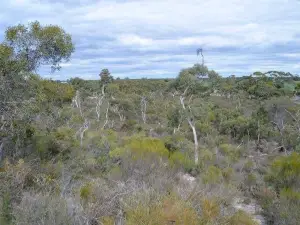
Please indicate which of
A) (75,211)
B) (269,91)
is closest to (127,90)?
(269,91)

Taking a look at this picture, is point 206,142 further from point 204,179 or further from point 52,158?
point 52,158

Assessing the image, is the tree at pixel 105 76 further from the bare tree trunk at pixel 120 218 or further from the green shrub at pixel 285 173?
A: the bare tree trunk at pixel 120 218

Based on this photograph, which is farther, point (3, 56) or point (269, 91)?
point (269, 91)

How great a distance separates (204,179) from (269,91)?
115ft

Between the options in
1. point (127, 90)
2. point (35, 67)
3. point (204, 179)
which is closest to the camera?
point (35, 67)

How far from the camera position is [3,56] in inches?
455

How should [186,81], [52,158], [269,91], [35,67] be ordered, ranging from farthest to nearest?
[269,91], [186,81], [52,158], [35,67]

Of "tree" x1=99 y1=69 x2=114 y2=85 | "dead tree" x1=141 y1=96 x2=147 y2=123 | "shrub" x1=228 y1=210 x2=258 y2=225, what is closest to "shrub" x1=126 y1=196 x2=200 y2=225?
"shrub" x1=228 y1=210 x2=258 y2=225

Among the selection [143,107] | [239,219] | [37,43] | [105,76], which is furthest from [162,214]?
[105,76]

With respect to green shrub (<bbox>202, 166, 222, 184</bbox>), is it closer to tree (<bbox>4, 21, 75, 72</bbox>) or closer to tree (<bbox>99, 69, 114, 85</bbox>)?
tree (<bbox>4, 21, 75, 72</bbox>)

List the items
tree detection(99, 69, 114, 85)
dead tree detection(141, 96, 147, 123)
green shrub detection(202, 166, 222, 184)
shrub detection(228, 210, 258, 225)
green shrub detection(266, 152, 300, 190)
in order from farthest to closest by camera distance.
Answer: tree detection(99, 69, 114, 85)
dead tree detection(141, 96, 147, 123)
green shrub detection(202, 166, 222, 184)
green shrub detection(266, 152, 300, 190)
shrub detection(228, 210, 258, 225)

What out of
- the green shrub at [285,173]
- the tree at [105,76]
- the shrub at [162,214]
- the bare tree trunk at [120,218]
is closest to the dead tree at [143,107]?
the tree at [105,76]

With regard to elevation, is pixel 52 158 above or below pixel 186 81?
below

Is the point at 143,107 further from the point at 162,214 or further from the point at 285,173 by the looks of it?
the point at 162,214
